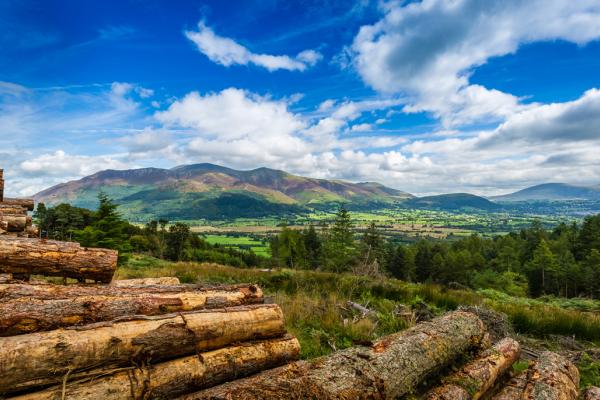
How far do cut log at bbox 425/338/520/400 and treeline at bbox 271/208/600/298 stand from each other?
90.8 feet

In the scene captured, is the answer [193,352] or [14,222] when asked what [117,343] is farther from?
[14,222]

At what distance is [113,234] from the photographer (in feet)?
79.3

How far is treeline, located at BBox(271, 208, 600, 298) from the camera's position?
1679 inches

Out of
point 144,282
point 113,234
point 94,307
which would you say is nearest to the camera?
point 94,307

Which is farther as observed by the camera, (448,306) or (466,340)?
(448,306)

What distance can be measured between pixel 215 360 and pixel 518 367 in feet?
19.3

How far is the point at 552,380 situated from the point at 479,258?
228 ft

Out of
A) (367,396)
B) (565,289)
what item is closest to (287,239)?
(565,289)

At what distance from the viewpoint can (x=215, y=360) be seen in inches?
149

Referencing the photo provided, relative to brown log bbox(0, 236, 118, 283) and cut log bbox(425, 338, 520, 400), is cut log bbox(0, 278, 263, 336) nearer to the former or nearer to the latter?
brown log bbox(0, 236, 118, 283)

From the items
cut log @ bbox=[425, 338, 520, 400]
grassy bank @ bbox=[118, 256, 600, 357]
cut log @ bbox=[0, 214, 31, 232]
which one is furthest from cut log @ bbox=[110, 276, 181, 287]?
cut log @ bbox=[0, 214, 31, 232]

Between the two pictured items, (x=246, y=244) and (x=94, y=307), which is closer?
(x=94, y=307)

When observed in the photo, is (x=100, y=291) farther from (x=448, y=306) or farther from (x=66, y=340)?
(x=448, y=306)

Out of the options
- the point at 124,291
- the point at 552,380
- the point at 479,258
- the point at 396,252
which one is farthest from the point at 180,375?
the point at 479,258
